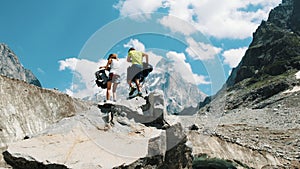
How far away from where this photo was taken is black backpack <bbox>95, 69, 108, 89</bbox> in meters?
14.3

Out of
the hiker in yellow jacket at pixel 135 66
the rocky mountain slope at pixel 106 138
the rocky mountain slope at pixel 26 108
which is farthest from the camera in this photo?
the rocky mountain slope at pixel 26 108

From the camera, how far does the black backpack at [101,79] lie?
1429cm

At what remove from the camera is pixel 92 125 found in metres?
13.1

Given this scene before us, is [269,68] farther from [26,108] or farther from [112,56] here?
[112,56]

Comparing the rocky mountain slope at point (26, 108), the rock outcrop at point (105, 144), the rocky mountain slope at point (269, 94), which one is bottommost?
the rock outcrop at point (105, 144)

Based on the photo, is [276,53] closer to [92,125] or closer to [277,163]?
[277,163]

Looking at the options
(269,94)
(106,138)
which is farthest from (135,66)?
(269,94)

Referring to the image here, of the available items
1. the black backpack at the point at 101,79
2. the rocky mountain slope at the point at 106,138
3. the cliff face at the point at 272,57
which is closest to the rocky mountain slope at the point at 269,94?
the cliff face at the point at 272,57

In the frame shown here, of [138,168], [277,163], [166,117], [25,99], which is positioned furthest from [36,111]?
[277,163]

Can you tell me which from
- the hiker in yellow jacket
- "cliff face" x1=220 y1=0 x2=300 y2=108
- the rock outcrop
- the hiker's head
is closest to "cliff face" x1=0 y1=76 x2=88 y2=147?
the rock outcrop

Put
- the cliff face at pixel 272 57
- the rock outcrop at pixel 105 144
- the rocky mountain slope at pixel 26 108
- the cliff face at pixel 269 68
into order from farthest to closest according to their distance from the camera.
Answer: the cliff face at pixel 272 57
the cliff face at pixel 269 68
the rocky mountain slope at pixel 26 108
the rock outcrop at pixel 105 144

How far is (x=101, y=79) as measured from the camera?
14.4 metres

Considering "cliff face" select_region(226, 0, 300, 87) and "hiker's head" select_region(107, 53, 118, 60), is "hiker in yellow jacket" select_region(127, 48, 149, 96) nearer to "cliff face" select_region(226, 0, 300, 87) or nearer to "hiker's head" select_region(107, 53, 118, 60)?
"hiker's head" select_region(107, 53, 118, 60)

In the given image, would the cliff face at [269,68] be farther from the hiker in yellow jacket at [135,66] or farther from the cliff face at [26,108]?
the hiker in yellow jacket at [135,66]
